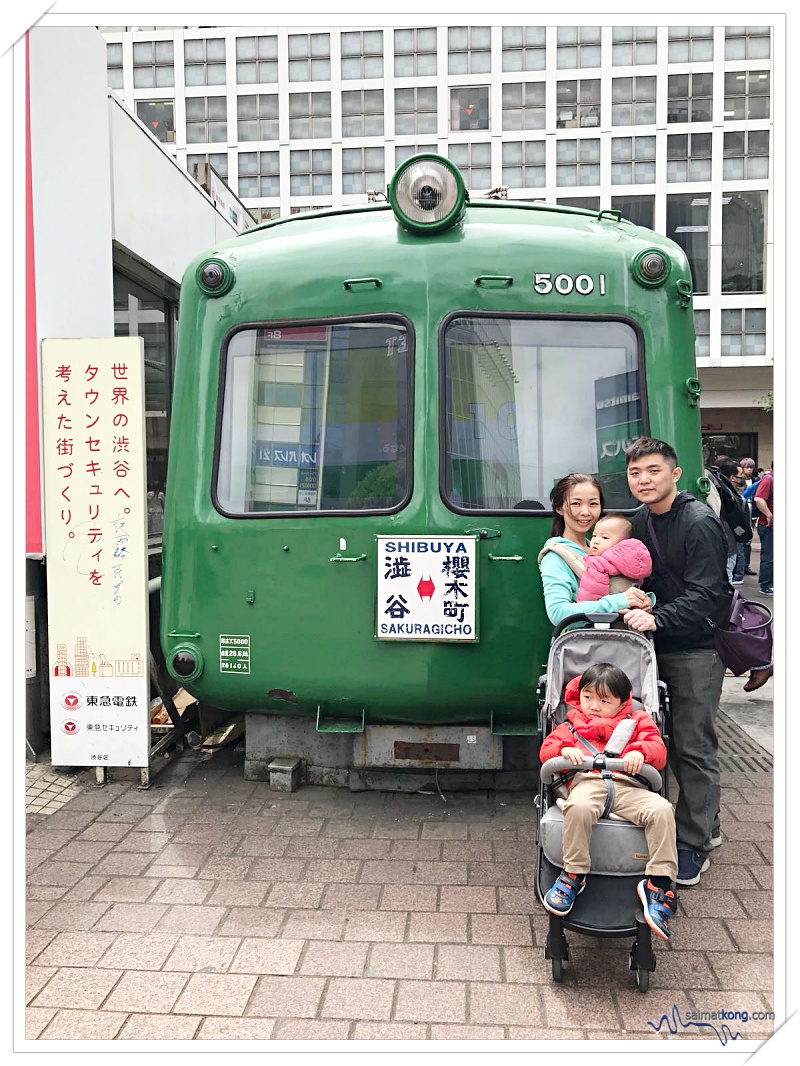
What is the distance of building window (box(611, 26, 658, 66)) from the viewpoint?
2556 cm

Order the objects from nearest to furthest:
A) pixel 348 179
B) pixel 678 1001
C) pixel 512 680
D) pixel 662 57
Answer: pixel 678 1001, pixel 512 680, pixel 662 57, pixel 348 179

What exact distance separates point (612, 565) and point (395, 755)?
160 cm

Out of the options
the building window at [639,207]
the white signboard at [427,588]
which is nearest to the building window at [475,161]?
the building window at [639,207]

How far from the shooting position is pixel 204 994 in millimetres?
3119

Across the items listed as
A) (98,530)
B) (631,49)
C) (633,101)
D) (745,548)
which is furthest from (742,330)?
(98,530)

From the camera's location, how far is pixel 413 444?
4309 mm

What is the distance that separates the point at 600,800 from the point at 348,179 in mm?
30350

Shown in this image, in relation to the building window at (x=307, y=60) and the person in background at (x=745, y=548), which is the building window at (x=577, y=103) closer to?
the building window at (x=307, y=60)

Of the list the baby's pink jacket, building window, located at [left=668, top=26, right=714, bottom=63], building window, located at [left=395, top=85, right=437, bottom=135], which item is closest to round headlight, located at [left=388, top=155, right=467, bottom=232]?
the baby's pink jacket

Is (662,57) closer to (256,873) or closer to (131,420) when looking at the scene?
(131,420)

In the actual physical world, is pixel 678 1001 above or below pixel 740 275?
below

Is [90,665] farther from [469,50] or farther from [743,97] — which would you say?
[469,50]

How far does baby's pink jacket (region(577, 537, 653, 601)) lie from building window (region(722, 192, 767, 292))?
24.2 meters
